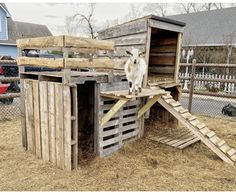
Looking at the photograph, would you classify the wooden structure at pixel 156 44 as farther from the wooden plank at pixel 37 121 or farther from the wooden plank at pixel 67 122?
the wooden plank at pixel 37 121

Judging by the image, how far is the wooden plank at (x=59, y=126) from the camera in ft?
11.7

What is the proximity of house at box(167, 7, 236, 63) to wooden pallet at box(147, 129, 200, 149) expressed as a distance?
11137mm

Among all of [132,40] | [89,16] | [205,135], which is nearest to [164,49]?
[132,40]

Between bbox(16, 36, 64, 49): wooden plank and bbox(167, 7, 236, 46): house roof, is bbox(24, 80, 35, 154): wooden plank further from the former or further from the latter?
bbox(167, 7, 236, 46): house roof

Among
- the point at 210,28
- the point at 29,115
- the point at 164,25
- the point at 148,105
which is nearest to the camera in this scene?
the point at 29,115

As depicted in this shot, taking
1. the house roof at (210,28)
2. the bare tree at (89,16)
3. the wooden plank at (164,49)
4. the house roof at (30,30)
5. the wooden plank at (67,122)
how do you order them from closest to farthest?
the wooden plank at (67,122)
the wooden plank at (164,49)
the house roof at (210,28)
the bare tree at (89,16)
the house roof at (30,30)

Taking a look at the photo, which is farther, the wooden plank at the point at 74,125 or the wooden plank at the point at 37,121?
the wooden plank at the point at 37,121

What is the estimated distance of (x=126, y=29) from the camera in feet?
16.8

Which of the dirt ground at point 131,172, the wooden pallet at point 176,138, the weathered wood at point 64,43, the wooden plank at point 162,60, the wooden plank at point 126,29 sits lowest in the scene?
the dirt ground at point 131,172

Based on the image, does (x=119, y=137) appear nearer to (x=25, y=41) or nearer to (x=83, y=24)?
(x=25, y=41)

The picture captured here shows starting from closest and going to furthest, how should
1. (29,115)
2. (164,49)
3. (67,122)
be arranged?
(67,122)
(29,115)
(164,49)

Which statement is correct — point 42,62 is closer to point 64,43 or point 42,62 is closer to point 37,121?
point 64,43

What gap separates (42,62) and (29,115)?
1122 mm

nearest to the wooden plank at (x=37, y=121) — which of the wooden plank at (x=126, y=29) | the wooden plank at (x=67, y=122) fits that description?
→ the wooden plank at (x=67, y=122)
